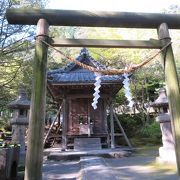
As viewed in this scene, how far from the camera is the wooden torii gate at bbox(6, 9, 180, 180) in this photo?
391 cm

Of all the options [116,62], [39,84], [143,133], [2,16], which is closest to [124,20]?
[39,84]

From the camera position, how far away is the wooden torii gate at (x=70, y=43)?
3.91 meters

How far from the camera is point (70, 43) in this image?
448cm

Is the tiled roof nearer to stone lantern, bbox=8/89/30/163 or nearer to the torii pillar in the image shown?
stone lantern, bbox=8/89/30/163

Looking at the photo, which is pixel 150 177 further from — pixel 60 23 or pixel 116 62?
pixel 116 62

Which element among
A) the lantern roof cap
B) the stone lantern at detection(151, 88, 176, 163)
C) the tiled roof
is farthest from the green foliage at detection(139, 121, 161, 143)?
the lantern roof cap

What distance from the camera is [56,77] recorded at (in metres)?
13.4

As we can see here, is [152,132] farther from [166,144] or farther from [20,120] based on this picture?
[20,120]

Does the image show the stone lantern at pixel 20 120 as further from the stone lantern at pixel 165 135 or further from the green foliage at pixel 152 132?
the green foliage at pixel 152 132

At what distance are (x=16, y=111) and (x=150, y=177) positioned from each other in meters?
7.74

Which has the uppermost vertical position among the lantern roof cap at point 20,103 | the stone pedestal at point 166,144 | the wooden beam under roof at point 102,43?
the lantern roof cap at point 20,103

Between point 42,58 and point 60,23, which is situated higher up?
point 60,23

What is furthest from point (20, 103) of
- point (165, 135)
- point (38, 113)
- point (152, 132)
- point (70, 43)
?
point (152, 132)

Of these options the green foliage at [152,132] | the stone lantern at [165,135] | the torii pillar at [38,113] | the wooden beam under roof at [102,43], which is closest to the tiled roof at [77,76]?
the stone lantern at [165,135]
